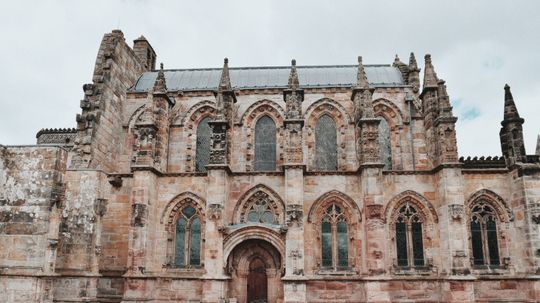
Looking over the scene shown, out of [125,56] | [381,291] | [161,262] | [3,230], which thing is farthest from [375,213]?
[125,56]

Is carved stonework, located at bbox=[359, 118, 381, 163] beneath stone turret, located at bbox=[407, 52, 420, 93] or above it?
beneath

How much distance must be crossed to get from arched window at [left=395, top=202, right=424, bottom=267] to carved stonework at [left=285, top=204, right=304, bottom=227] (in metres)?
Result: 4.14

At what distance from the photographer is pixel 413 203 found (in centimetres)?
1889

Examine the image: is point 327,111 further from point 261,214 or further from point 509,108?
point 509,108

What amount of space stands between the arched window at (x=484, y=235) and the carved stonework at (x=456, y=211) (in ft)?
4.54

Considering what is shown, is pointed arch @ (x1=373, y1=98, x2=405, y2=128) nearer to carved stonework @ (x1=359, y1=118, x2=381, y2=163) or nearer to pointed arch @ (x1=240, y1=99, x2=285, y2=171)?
carved stonework @ (x1=359, y1=118, x2=381, y2=163)

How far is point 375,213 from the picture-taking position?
17.7 metres

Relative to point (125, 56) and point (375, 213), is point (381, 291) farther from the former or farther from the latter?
→ point (125, 56)

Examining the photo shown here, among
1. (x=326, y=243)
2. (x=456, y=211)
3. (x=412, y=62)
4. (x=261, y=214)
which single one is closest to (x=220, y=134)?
(x=261, y=214)

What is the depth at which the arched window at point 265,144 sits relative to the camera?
23016 mm

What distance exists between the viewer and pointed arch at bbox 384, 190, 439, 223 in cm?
1858

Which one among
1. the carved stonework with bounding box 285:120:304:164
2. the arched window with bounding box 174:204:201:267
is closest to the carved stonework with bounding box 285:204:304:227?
the carved stonework with bounding box 285:120:304:164

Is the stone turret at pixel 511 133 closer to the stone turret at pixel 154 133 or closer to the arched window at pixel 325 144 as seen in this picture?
the arched window at pixel 325 144

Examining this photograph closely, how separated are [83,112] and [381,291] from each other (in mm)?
14901
